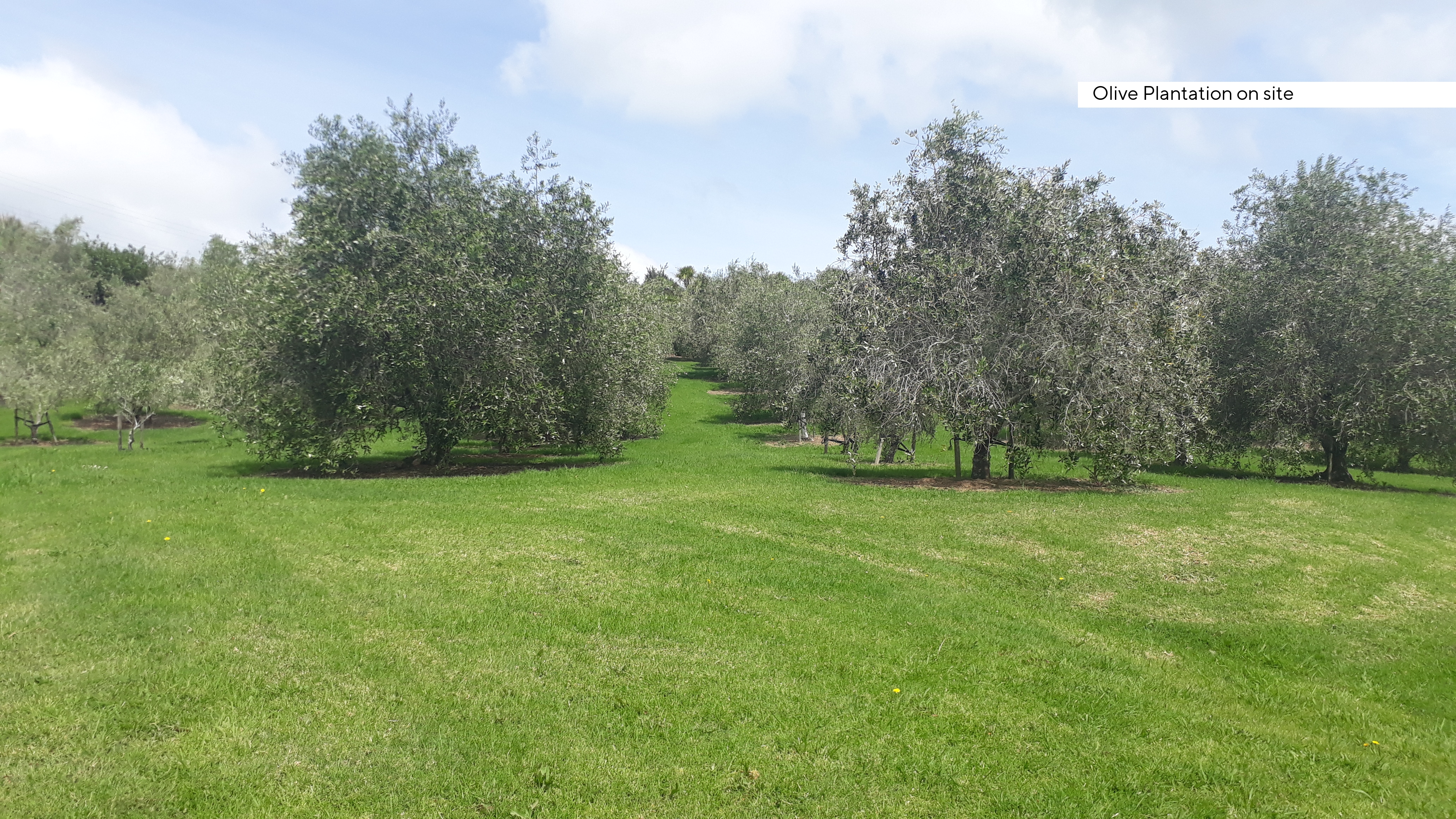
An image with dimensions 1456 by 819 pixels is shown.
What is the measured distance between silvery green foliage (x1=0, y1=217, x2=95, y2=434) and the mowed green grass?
1080 inches

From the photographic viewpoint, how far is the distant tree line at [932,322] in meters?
19.0

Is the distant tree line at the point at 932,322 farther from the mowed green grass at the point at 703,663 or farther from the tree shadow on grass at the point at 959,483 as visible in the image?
the mowed green grass at the point at 703,663

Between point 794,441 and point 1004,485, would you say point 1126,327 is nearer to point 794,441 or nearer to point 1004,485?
point 1004,485

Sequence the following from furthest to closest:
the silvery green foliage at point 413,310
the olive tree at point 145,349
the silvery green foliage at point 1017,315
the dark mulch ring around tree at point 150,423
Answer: the dark mulch ring around tree at point 150,423
the olive tree at point 145,349
the silvery green foliage at point 413,310
the silvery green foliage at point 1017,315

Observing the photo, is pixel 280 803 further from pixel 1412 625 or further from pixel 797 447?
pixel 797 447

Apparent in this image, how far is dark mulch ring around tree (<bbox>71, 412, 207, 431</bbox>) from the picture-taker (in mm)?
43469

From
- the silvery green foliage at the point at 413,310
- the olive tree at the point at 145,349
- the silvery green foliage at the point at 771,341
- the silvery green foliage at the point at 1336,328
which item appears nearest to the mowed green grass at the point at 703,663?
the silvery green foliage at the point at 413,310

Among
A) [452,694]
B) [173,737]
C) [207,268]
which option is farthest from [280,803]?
[207,268]

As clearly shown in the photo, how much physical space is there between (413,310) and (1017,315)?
50.1ft

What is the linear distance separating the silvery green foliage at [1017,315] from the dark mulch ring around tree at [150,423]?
135ft

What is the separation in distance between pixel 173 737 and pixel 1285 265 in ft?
94.6

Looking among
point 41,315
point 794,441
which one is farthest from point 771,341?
point 41,315

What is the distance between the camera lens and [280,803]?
4855mm

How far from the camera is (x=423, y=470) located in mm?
23047
